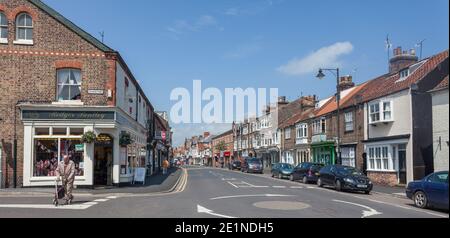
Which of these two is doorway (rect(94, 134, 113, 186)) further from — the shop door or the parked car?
the parked car

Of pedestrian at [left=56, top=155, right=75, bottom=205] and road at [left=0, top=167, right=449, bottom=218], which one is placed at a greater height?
pedestrian at [left=56, top=155, right=75, bottom=205]

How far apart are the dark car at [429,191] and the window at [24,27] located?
66.2 ft

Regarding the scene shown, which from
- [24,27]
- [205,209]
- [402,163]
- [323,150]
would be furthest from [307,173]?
[24,27]

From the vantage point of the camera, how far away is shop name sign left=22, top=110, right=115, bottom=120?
21.4m

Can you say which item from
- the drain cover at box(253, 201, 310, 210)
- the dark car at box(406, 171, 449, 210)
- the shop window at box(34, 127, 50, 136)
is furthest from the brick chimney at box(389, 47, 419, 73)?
the shop window at box(34, 127, 50, 136)

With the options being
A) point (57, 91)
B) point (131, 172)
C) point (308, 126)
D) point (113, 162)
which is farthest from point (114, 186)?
point (308, 126)

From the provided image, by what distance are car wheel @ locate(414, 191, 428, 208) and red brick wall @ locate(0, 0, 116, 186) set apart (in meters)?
15.4

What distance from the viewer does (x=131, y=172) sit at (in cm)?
2606

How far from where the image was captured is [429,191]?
15.3 metres

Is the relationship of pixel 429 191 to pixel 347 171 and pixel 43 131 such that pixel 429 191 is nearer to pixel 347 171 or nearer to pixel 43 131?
pixel 347 171

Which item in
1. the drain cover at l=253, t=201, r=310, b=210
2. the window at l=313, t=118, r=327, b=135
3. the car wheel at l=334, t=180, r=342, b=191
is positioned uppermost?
the window at l=313, t=118, r=327, b=135

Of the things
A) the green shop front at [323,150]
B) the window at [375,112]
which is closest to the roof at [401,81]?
the window at [375,112]
